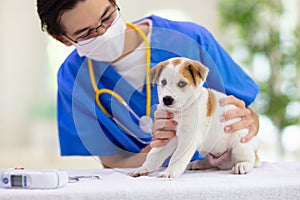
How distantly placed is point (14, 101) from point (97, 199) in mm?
3454

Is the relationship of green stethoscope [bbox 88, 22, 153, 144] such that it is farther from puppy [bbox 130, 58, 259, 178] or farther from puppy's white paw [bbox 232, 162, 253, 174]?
puppy's white paw [bbox 232, 162, 253, 174]

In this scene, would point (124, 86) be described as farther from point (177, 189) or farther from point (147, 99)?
point (177, 189)

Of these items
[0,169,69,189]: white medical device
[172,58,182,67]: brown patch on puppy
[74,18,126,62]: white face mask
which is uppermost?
[74,18,126,62]: white face mask

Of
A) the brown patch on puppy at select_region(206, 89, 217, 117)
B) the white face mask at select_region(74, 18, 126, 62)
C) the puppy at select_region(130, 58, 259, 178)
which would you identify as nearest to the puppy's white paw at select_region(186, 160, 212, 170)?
the puppy at select_region(130, 58, 259, 178)

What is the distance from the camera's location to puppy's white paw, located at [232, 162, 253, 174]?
0.94 meters

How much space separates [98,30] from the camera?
3.44 ft

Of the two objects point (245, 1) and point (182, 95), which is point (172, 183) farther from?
point (245, 1)

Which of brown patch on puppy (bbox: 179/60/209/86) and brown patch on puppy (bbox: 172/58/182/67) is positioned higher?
brown patch on puppy (bbox: 172/58/182/67)

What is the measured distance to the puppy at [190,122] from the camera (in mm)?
863

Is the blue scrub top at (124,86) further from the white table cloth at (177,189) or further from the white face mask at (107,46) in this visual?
the white table cloth at (177,189)

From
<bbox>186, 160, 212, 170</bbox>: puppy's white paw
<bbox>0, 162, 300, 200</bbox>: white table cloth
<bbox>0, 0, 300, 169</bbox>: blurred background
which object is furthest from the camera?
<bbox>0, 0, 300, 169</bbox>: blurred background

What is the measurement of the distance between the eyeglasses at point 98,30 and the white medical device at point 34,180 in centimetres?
36

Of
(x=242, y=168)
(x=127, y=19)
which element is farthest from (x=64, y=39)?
(x=127, y=19)

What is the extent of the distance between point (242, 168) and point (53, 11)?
46 centimetres
